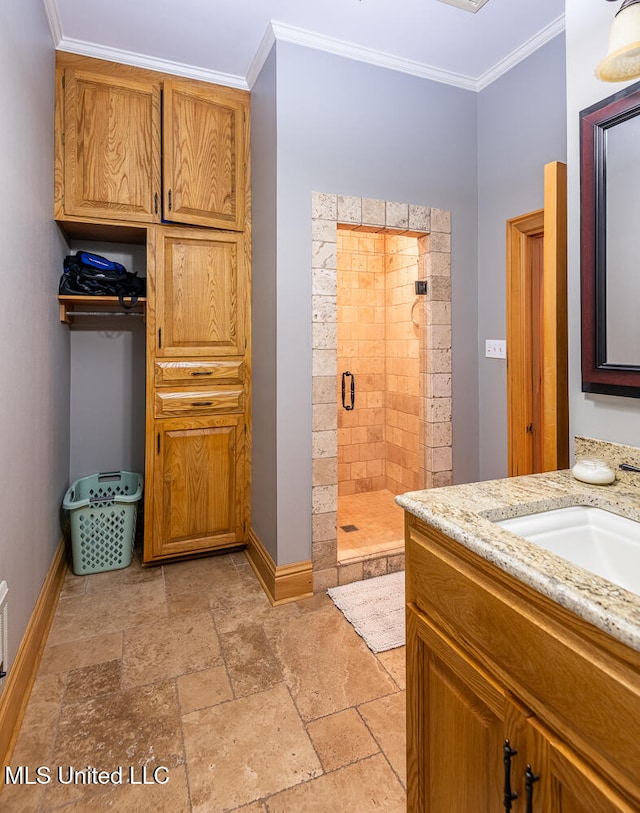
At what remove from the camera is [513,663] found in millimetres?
858

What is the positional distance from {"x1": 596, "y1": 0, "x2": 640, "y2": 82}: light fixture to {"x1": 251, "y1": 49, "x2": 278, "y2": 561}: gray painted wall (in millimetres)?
1552

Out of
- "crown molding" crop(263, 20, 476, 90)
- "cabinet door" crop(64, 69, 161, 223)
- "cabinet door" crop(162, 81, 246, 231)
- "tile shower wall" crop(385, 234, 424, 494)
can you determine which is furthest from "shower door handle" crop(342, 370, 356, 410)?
"crown molding" crop(263, 20, 476, 90)

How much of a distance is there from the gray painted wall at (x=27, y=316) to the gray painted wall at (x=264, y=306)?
3.52ft

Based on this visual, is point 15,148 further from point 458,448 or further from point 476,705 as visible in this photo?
point 458,448

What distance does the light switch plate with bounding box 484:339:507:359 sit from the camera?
2.71 m

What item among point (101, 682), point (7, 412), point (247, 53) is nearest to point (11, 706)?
point (101, 682)

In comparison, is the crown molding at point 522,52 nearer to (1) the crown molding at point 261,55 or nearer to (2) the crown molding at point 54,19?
(1) the crown molding at point 261,55

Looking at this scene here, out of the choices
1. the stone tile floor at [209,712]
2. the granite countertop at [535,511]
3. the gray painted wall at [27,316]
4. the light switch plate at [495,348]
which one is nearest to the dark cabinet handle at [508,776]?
the granite countertop at [535,511]

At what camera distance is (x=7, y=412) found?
163 centimetres

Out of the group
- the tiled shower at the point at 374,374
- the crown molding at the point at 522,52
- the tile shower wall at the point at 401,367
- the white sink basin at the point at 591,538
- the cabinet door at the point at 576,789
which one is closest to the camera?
the cabinet door at the point at 576,789

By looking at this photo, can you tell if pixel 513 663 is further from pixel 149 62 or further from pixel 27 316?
pixel 149 62

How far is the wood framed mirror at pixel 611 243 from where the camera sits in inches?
53.3

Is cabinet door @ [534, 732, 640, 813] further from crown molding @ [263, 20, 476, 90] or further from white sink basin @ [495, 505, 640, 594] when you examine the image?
crown molding @ [263, 20, 476, 90]

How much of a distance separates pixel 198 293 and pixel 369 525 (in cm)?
198
